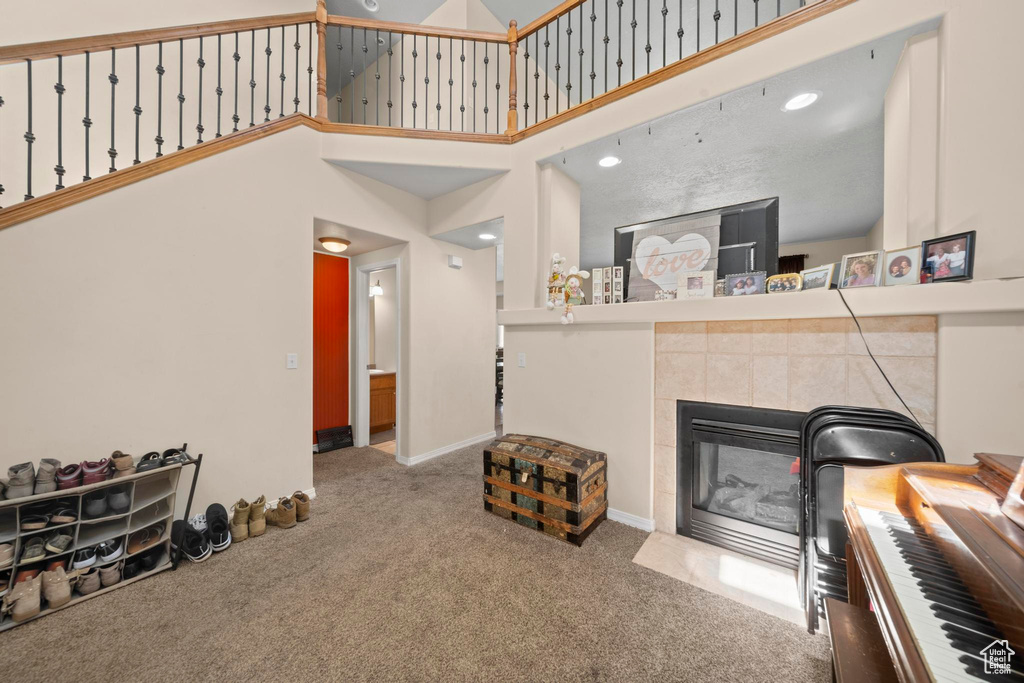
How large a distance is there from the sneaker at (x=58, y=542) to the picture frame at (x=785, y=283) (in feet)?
11.8

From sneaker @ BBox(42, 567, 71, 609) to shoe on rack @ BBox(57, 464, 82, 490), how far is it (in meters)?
0.37

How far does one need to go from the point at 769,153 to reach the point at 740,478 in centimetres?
232

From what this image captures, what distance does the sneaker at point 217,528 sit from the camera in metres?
2.01

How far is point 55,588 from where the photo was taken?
154cm

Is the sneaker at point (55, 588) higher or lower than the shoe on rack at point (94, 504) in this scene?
lower

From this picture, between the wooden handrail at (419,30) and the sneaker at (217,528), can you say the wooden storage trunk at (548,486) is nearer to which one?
the sneaker at (217,528)

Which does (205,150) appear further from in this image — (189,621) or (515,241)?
(189,621)

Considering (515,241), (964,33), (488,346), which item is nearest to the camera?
(964,33)

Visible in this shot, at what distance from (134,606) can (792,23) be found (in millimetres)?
4215

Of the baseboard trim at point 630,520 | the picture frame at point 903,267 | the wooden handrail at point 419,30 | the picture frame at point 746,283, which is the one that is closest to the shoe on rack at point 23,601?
the baseboard trim at point 630,520

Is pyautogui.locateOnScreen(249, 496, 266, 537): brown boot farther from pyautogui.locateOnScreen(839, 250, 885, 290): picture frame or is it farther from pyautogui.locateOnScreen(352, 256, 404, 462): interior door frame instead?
pyautogui.locateOnScreen(839, 250, 885, 290): picture frame

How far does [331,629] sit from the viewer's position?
1.47 metres

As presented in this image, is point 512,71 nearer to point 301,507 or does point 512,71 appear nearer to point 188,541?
point 301,507

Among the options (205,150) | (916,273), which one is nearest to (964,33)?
(916,273)
